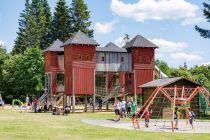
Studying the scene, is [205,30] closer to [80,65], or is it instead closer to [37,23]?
[80,65]

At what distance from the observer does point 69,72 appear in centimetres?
5331

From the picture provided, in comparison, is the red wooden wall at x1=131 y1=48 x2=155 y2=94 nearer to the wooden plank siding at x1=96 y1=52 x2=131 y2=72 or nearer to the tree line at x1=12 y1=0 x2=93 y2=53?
the wooden plank siding at x1=96 y1=52 x2=131 y2=72

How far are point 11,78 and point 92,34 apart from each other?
26.1 m

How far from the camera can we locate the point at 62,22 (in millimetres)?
97438

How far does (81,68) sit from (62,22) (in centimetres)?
4694

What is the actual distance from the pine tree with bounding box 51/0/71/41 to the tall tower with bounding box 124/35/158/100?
1668 inches

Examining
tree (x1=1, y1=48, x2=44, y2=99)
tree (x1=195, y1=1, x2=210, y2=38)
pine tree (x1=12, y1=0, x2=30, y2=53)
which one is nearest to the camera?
tree (x1=195, y1=1, x2=210, y2=38)

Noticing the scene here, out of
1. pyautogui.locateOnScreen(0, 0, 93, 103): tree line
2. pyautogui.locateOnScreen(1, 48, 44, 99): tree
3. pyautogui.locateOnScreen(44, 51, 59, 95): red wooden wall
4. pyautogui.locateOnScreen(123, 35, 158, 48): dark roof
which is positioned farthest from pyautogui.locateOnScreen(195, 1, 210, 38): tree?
pyautogui.locateOnScreen(0, 0, 93, 103): tree line

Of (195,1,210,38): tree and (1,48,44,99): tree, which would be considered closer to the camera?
(195,1,210,38): tree

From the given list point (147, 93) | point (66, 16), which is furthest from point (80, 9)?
point (147, 93)

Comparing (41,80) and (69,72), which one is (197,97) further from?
(41,80)

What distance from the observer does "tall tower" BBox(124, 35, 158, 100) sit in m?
56.2

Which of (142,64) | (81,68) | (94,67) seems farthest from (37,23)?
(81,68)

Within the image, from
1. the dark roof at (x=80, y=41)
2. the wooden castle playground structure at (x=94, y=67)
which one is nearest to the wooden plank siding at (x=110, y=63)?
the wooden castle playground structure at (x=94, y=67)
